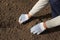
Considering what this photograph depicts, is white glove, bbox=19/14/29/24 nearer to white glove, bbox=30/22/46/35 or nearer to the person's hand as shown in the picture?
the person's hand

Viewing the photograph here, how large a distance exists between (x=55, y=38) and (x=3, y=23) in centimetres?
47

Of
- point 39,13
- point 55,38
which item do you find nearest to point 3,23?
point 39,13

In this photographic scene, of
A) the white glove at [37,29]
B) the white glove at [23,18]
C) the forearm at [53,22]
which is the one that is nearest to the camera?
the forearm at [53,22]

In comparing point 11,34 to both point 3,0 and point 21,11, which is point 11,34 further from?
point 3,0

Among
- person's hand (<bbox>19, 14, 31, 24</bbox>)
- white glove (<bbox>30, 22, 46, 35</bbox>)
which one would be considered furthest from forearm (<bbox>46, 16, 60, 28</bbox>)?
person's hand (<bbox>19, 14, 31, 24</bbox>)

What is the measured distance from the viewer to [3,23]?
6.06 ft

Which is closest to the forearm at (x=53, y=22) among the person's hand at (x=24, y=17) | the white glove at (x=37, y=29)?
the white glove at (x=37, y=29)

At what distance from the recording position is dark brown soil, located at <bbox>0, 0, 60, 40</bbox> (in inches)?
69.6

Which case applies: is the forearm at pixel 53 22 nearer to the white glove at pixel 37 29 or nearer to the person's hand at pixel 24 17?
the white glove at pixel 37 29

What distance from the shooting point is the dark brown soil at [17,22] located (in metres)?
1.77

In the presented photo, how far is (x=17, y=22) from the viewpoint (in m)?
1.86

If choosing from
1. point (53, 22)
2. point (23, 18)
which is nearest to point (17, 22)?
point (23, 18)

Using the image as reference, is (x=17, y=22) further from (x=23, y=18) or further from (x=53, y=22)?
(x=53, y=22)

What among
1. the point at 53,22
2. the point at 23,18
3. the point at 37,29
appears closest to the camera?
the point at 53,22
